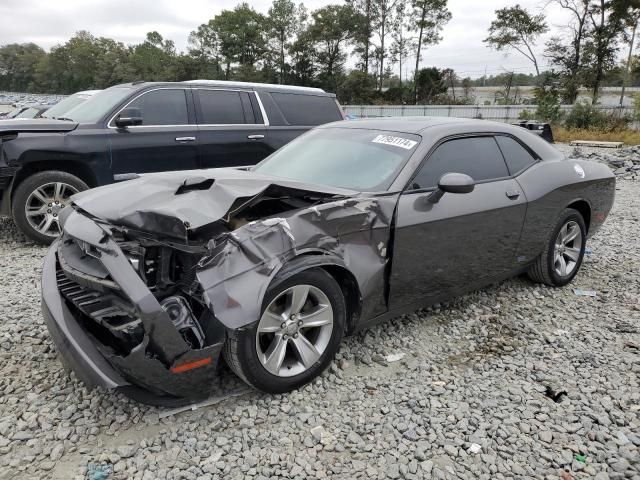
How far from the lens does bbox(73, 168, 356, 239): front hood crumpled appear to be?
100 inches

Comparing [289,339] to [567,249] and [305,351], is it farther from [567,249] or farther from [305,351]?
[567,249]

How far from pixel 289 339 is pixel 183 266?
748 millimetres

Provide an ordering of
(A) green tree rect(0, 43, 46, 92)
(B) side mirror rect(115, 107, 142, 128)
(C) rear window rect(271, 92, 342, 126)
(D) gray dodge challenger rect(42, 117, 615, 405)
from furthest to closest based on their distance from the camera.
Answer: (A) green tree rect(0, 43, 46, 92) < (C) rear window rect(271, 92, 342, 126) < (B) side mirror rect(115, 107, 142, 128) < (D) gray dodge challenger rect(42, 117, 615, 405)

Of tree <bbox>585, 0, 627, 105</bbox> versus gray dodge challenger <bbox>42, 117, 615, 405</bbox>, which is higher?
tree <bbox>585, 0, 627, 105</bbox>

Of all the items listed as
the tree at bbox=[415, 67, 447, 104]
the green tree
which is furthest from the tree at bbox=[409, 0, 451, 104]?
the green tree

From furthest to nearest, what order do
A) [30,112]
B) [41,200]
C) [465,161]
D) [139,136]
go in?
[30,112] → [139,136] → [41,200] → [465,161]

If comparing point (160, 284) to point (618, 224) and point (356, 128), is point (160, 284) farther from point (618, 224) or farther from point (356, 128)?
point (618, 224)

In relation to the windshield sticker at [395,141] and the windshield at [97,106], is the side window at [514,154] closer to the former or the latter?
the windshield sticker at [395,141]

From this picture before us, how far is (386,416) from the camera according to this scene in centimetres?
269

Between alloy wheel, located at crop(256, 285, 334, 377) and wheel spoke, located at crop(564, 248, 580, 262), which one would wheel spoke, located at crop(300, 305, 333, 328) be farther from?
wheel spoke, located at crop(564, 248, 580, 262)

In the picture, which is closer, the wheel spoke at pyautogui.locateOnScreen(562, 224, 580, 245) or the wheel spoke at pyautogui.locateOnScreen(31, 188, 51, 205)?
the wheel spoke at pyautogui.locateOnScreen(562, 224, 580, 245)

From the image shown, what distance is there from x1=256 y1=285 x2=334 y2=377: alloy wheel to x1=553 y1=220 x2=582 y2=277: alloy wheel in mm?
2738

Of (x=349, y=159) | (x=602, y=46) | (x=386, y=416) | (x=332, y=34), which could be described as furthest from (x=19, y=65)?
(x=386, y=416)

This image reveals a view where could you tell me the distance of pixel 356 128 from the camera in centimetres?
393
